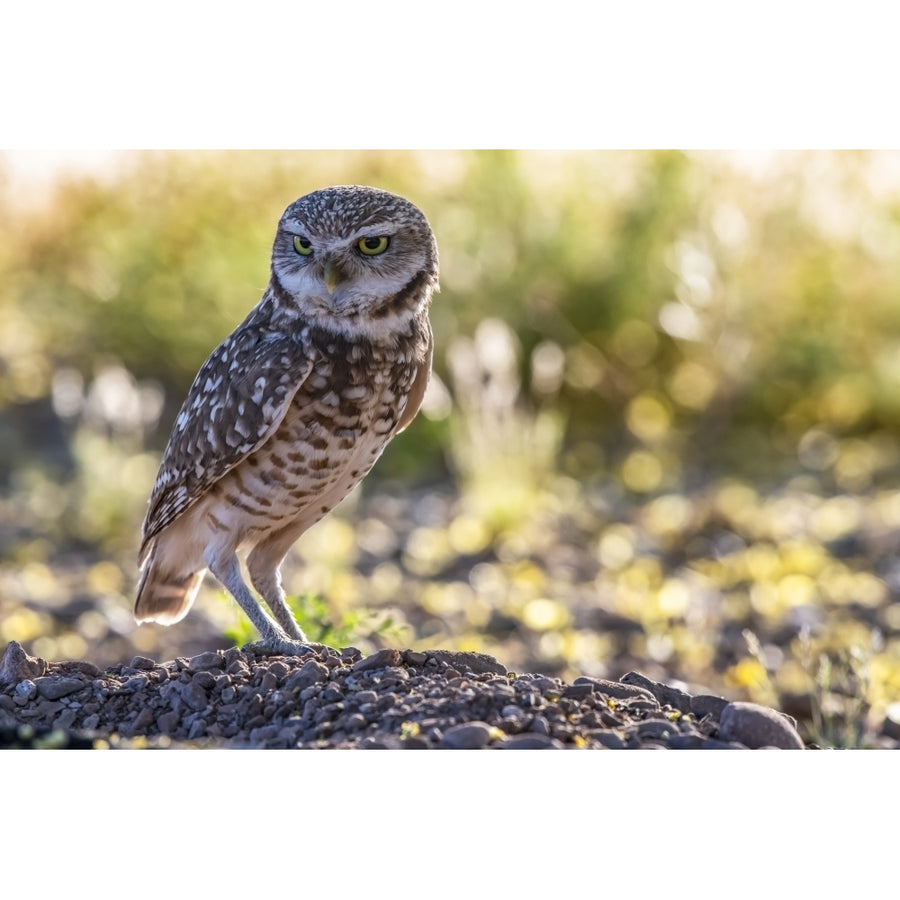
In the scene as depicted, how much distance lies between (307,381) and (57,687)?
1007mm

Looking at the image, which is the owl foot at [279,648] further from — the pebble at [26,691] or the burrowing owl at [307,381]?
the pebble at [26,691]

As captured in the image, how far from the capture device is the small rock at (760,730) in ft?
9.80

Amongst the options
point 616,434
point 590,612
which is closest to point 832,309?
point 616,434

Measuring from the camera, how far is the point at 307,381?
11.7ft

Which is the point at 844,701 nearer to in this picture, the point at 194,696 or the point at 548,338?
the point at 194,696

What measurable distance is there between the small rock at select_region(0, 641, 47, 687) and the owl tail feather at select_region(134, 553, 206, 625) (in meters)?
0.67

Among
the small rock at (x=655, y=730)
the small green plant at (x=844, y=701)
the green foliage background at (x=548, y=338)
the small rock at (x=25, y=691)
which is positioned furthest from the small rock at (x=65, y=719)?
the green foliage background at (x=548, y=338)

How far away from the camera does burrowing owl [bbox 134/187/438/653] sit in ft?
11.6

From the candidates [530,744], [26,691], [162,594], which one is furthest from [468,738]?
[162,594]

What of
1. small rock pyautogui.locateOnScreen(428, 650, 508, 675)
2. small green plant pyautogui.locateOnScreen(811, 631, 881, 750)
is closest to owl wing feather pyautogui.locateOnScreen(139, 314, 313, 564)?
A: small rock pyautogui.locateOnScreen(428, 650, 508, 675)

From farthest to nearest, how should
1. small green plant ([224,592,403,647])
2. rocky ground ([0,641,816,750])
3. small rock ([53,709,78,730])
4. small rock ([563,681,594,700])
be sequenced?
small green plant ([224,592,403,647]) < small rock ([53,709,78,730]) < small rock ([563,681,594,700]) < rocky ground ([0,641,816,750])

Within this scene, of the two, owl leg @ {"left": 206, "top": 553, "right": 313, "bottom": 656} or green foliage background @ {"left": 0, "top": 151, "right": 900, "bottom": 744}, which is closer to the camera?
owl leg @ {"left": 206, "top": 553, "right": 313, "bottom": 656}

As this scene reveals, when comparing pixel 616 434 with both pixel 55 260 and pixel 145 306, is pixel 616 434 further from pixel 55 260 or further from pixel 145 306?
pixel 55 260

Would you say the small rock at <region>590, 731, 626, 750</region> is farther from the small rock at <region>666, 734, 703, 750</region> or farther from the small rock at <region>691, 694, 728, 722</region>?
the small rock at <region>691, 694, 728, 722</region>
